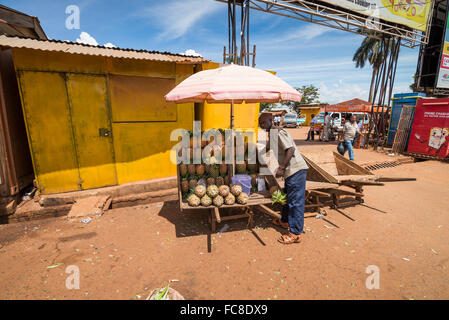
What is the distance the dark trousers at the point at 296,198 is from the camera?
149 inches

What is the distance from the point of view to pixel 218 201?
3.91 metres

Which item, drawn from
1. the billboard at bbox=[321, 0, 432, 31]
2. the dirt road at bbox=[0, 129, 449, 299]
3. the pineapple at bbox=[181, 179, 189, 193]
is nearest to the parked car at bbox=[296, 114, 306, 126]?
the billboard at bbox=[321, 0, 432, 31]

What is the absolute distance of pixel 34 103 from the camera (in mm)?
4738

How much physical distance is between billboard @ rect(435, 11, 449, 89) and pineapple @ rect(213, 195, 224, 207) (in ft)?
64.8

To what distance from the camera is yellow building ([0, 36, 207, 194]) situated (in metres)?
4.73

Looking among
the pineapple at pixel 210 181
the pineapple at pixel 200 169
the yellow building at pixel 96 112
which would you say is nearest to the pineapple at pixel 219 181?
the pineapple at pixel 210 181

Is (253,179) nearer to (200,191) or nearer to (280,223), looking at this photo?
(280,223)

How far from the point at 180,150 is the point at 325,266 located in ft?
11.0

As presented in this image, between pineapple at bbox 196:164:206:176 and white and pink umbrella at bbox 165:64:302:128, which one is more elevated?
white and pink umbrella at bbox 165:64:302:128

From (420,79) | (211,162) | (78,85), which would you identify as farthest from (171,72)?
(420,79)

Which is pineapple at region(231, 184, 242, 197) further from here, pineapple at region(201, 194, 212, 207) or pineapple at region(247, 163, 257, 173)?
pineapple at region(247, 163, 257, 173)

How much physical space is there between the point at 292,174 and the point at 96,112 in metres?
4.88

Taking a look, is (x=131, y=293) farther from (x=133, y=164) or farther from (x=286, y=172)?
(x=133, y=164)

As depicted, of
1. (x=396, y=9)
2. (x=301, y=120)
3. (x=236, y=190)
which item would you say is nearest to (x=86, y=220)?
(x=236, y=190)
